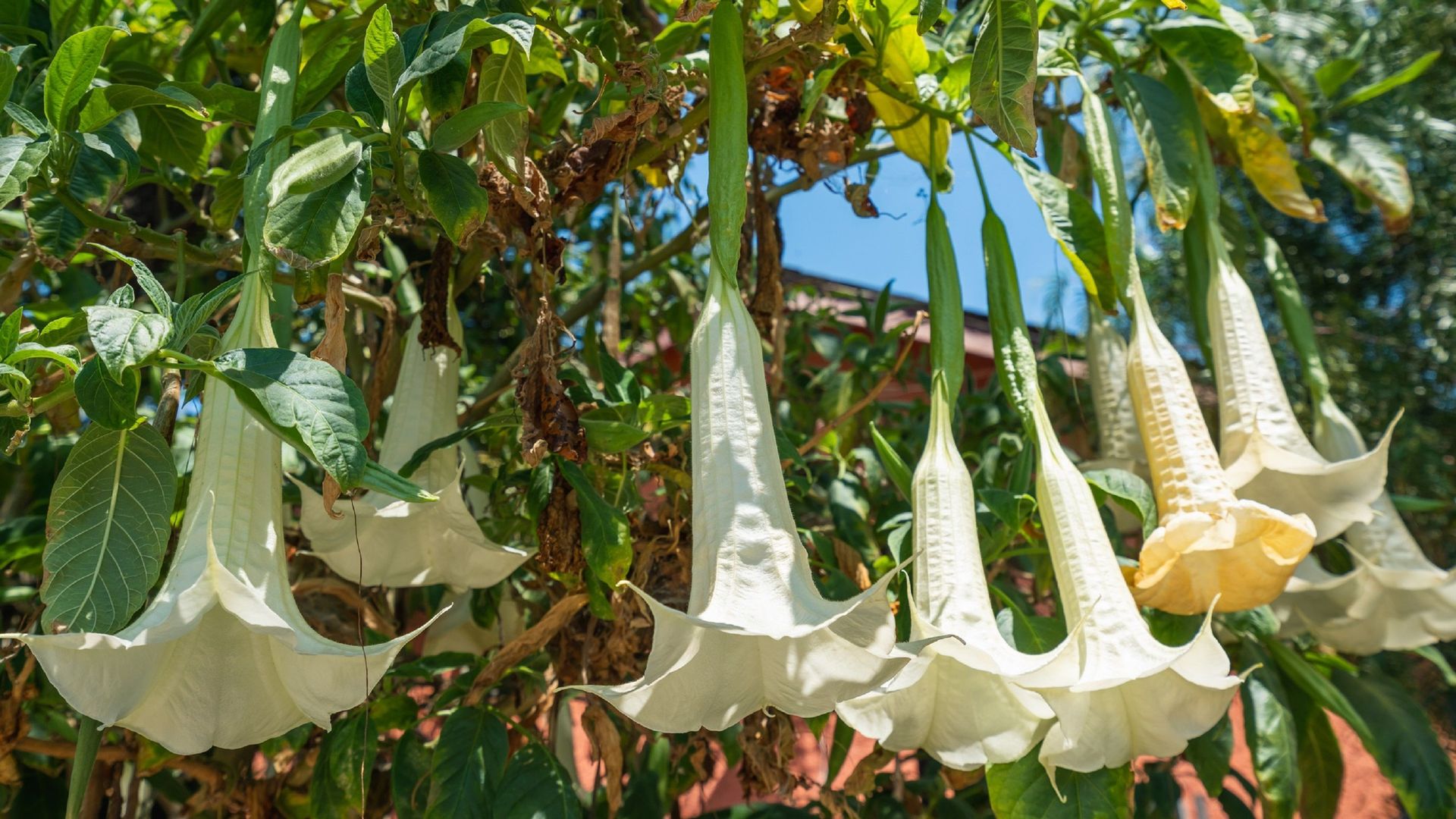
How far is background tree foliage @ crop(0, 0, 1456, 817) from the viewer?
765mm

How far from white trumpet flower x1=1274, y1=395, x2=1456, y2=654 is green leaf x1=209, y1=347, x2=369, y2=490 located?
4.01ft

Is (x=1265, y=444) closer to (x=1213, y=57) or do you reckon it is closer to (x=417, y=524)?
(x=1213, y=57)

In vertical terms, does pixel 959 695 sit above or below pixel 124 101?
below

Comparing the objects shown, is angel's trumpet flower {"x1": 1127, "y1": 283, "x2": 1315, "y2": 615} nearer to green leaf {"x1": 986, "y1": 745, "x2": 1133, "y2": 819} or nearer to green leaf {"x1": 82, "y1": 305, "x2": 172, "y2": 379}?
green leaf {"x1": 986, "y1": 745, "x2": 1133, "y2": 819}

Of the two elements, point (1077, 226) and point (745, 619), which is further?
point (1077, 226)

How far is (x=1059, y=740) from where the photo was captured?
2.76ft

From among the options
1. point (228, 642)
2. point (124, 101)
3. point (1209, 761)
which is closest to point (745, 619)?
point (228, 642)

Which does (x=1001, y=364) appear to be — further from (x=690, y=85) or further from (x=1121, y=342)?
(x=1121, y=342)

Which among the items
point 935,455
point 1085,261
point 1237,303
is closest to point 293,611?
point 935,455

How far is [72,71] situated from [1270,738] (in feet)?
4.88

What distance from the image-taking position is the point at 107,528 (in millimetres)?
704

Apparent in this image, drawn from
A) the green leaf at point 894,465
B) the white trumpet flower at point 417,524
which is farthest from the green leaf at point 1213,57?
the white trumpet flower at point 417,524

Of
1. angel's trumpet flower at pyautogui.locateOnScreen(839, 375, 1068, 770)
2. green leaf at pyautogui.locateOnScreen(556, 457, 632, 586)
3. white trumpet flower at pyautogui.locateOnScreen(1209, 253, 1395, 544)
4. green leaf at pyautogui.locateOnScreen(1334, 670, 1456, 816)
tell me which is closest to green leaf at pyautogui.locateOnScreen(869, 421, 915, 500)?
angel's trumpet flower at pyautogui.locateOnScreen(839, 375, 1068, 770)

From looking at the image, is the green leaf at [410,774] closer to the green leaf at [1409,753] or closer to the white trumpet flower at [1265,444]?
the white trumpet flower at [1265,444]
